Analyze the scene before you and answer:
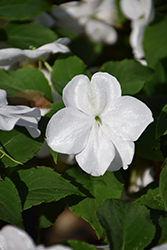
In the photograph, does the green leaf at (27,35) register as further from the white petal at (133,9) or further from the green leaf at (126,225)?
the green leaf at (126,225)

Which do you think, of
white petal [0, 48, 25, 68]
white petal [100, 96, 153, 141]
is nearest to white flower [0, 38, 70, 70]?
white petal [0, 48, 25, 68]

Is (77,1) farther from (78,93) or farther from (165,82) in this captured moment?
(78,93)

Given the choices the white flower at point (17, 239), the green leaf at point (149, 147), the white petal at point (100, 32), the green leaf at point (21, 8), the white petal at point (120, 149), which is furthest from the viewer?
the white petal at point (100, 32)

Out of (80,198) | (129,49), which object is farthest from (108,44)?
(80,198)

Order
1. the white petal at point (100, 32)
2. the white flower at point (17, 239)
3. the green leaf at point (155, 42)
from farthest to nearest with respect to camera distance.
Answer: the white petal at point (100, 32)
the green leaf at point (155, 42)
the white flower at point (17, 239)

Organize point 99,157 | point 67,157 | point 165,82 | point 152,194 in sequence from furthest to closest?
point 165,82 → point 67,157 → point 152,194 → point 99,157

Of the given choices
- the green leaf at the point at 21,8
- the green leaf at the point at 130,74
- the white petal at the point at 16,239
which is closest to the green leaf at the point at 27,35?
the green leaf at the point at 21,8
